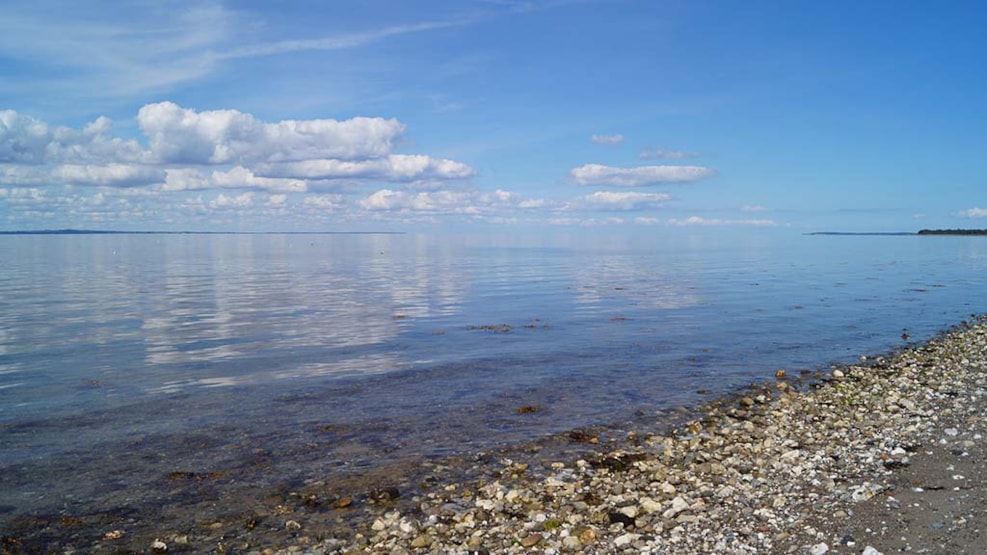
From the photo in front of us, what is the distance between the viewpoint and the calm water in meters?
15.8

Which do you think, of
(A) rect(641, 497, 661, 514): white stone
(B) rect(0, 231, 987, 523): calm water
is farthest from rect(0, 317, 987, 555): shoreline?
(B) rect(0, 231, 987, 523): calm water

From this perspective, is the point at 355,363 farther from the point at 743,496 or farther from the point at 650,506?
the point at 743,496

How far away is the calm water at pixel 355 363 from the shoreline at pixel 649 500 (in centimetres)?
153

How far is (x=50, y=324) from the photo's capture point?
120ft

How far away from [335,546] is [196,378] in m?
15.0

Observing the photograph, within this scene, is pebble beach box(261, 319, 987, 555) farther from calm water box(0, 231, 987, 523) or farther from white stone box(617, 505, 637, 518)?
calm water box(0, 231, 987, 523)

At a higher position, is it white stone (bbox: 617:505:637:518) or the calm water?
white stone (bbox: 617:505:637:518)

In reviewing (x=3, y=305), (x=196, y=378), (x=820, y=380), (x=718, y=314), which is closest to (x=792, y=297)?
(x=718, y=314)

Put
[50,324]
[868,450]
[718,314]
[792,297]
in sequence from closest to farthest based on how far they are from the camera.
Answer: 1. [868,450]
2. [50,324]
3. [718,314]
4. [792,297]

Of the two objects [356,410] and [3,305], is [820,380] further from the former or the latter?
[3,305]

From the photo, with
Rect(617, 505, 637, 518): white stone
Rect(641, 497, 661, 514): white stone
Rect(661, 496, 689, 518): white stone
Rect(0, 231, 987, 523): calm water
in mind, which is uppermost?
Rect(661, 496, 689, 518): white stone

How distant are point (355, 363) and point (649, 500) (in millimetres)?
16693

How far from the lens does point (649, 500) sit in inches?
457

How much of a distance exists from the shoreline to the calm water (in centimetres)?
153
